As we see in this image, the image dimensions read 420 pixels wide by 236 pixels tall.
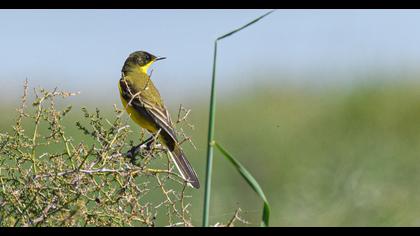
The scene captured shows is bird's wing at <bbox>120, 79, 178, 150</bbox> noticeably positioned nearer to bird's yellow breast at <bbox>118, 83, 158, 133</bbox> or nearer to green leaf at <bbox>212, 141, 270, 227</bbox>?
bird's yellow breast at <bbox>118, 83, 158, 133</bbox>

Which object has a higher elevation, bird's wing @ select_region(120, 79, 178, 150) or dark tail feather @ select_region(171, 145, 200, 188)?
bird's wing @ select_region(120, 79, 178, 150)

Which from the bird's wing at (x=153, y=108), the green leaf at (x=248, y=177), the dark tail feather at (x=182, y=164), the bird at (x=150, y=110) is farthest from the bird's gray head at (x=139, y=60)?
the green leaf at (x=248, y=177)

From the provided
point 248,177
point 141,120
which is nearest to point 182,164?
point 141,120

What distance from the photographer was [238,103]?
58.4 feet

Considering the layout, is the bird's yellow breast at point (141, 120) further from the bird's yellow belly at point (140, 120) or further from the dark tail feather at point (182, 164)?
the dark tail feather at point (182, 164)

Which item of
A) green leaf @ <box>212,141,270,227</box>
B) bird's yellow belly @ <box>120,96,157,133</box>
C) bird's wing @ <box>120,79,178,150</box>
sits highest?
green leaf @ <box>212,141,270,227</box>

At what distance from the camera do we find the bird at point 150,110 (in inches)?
233

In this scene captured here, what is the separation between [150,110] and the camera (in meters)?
6.57

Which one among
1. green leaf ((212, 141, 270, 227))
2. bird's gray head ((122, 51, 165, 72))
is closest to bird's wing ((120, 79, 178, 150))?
bird's gray head ((122, 51, 165, 72))

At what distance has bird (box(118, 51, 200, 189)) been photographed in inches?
233
